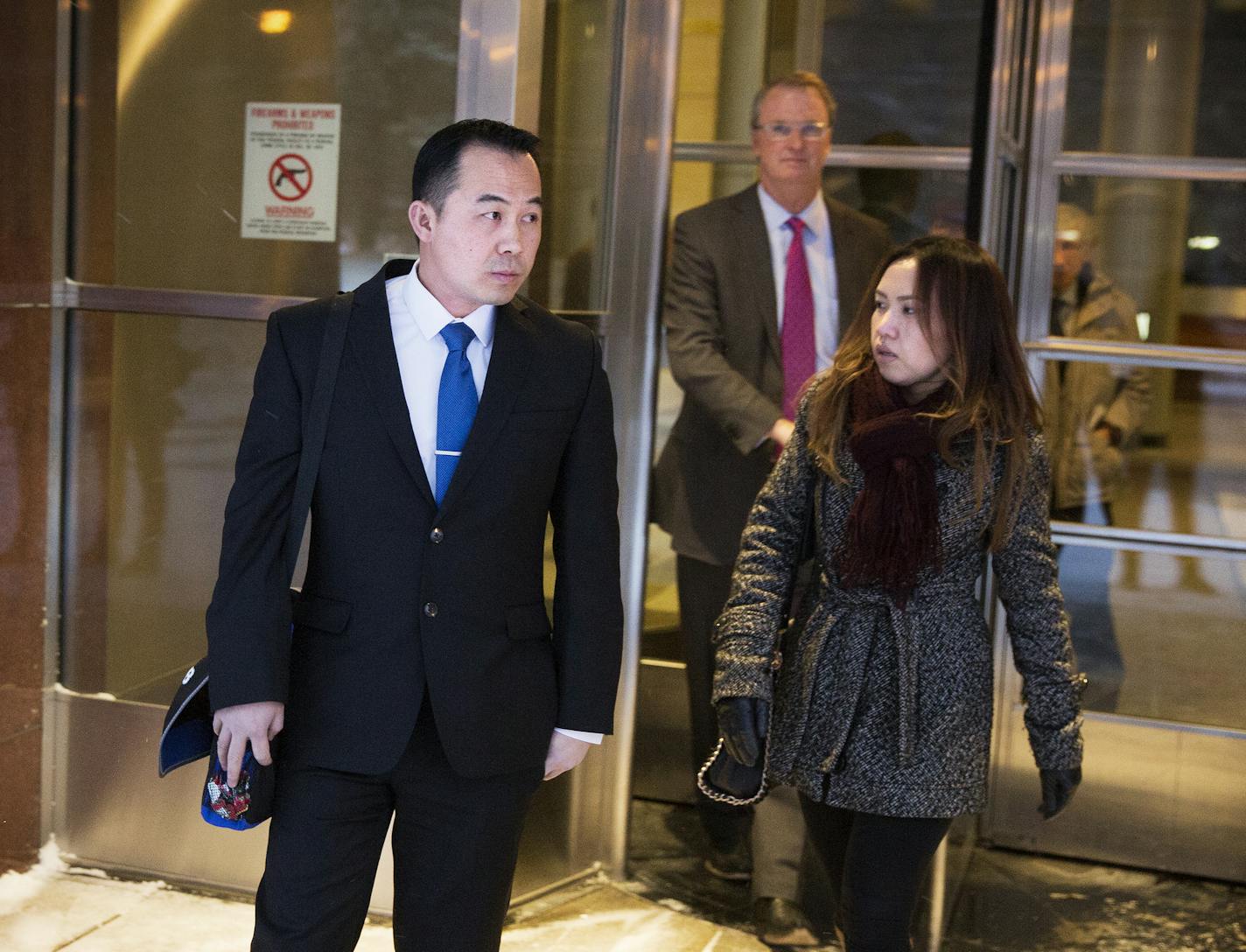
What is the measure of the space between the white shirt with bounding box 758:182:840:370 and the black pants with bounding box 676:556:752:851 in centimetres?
65

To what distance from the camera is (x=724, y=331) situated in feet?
13.6

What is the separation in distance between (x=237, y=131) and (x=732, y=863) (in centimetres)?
229

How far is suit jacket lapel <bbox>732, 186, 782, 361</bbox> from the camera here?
412 cm

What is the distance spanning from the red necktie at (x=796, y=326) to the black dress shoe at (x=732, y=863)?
1.22 meters

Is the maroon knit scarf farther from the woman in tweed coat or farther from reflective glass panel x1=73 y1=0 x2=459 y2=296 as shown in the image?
reflective glass panel x1=73 y1=0 x2=459 y2=296

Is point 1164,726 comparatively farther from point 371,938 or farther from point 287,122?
point 287,122

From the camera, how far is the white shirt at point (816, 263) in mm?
4156

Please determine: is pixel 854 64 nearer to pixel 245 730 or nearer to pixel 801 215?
pixel 801 215

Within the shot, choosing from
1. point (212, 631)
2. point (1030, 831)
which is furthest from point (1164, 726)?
point (212, 631)

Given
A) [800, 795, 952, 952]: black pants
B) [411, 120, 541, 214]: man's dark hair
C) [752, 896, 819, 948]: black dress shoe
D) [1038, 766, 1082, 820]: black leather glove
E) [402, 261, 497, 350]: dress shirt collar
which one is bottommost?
[752, 896, 819, 948]: black dress shoe

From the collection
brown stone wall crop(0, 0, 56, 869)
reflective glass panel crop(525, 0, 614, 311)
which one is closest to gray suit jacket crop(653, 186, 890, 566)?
reflective glass panel crop(525, 0, 614, 311)

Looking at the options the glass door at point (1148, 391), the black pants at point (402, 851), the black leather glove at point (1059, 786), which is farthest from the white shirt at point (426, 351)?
the glass door at point (1148, 391)

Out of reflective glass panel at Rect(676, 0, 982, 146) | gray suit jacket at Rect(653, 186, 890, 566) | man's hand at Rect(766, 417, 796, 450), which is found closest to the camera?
man's hand at Rect(766, 417, 796, 450)

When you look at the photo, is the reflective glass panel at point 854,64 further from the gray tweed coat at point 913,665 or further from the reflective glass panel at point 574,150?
the gray tweed coat at point 913,665
